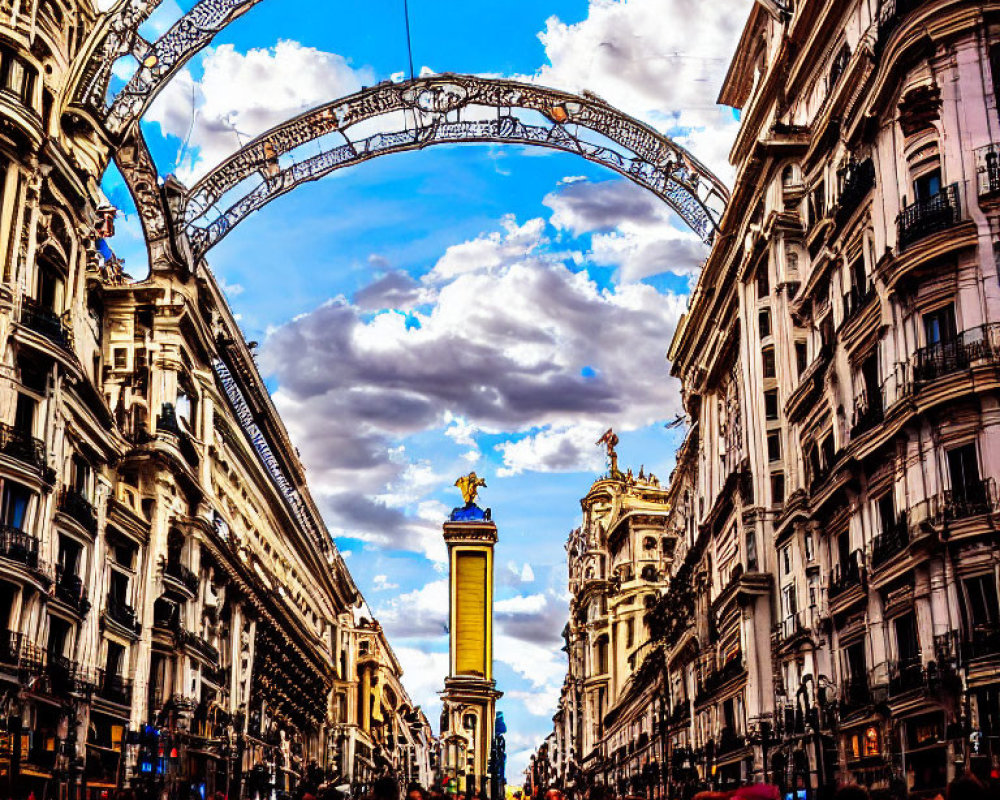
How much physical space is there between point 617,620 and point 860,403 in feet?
290

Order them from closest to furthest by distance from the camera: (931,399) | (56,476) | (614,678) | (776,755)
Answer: (931,399), (56,476), (776,755), (614,678)

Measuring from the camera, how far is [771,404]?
1993 inches

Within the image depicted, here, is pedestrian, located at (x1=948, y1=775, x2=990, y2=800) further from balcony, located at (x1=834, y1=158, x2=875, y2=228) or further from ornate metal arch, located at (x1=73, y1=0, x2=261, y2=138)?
ornate metal arch, located at (x1=73, y1=0, x2=261, y2=138)

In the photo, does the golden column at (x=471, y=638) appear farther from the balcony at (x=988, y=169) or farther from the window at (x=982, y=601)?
the balcony at (x=988, y=169)

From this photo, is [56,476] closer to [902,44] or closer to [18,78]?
[18,78]

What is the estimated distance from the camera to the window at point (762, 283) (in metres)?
50.6

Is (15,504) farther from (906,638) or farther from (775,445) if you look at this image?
(775,445)

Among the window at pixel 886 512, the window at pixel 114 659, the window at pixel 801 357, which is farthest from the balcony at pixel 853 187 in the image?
the window at pixel 114 659

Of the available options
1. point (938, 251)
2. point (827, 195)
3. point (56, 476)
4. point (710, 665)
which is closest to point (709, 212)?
point (827, 195)

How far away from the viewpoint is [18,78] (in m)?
41.6

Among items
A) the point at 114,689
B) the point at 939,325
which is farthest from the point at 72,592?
the point at 939,325

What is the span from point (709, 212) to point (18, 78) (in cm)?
2782

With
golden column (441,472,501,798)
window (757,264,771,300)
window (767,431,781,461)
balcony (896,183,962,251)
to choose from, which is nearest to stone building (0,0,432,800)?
balcony (896,183,962,251)

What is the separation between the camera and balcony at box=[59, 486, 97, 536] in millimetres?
43250
